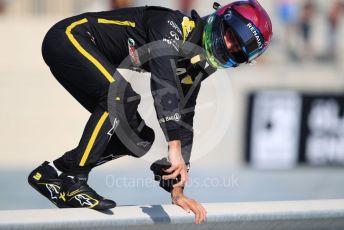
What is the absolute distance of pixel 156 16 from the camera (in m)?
3.92

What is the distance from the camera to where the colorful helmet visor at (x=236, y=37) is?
375cm

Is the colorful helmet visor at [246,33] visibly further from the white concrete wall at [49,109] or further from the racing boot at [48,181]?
the white concrete wall at [49,109]

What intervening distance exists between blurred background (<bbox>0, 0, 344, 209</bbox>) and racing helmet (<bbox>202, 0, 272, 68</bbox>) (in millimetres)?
4831

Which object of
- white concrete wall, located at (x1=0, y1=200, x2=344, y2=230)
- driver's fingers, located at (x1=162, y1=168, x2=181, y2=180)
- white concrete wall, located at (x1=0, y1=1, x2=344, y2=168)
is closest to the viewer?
white concrete wall, located at (x1=0, y1=200, x2=344, y2=230)

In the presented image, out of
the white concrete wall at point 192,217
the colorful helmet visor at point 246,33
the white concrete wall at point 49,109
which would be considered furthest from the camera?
the white concrete wall at point 49,109

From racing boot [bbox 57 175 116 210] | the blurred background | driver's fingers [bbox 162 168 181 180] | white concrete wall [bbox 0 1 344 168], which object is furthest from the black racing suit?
white concrete wall [bbox 0 1 344 168]

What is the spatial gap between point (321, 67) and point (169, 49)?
26.2 feet

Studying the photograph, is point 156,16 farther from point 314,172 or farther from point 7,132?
point 314,172

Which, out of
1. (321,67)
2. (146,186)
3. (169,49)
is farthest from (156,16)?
(321,67)

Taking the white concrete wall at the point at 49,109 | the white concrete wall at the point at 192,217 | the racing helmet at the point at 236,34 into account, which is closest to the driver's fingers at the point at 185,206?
the white concrete wall at the point at 192,217

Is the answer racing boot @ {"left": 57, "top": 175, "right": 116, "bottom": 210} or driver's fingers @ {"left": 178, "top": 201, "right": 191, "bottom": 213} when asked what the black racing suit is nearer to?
racing boot @ {"left": 57, "top": 175, "right": 116, "bottom": 210}

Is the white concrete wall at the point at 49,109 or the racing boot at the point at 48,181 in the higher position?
the racing boot at the point at 48,181

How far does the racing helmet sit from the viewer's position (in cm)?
376

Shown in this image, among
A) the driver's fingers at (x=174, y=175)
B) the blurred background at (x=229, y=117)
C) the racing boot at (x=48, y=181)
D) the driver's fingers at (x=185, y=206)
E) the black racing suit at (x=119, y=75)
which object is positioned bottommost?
the blurred background at (x=229, y=117)
